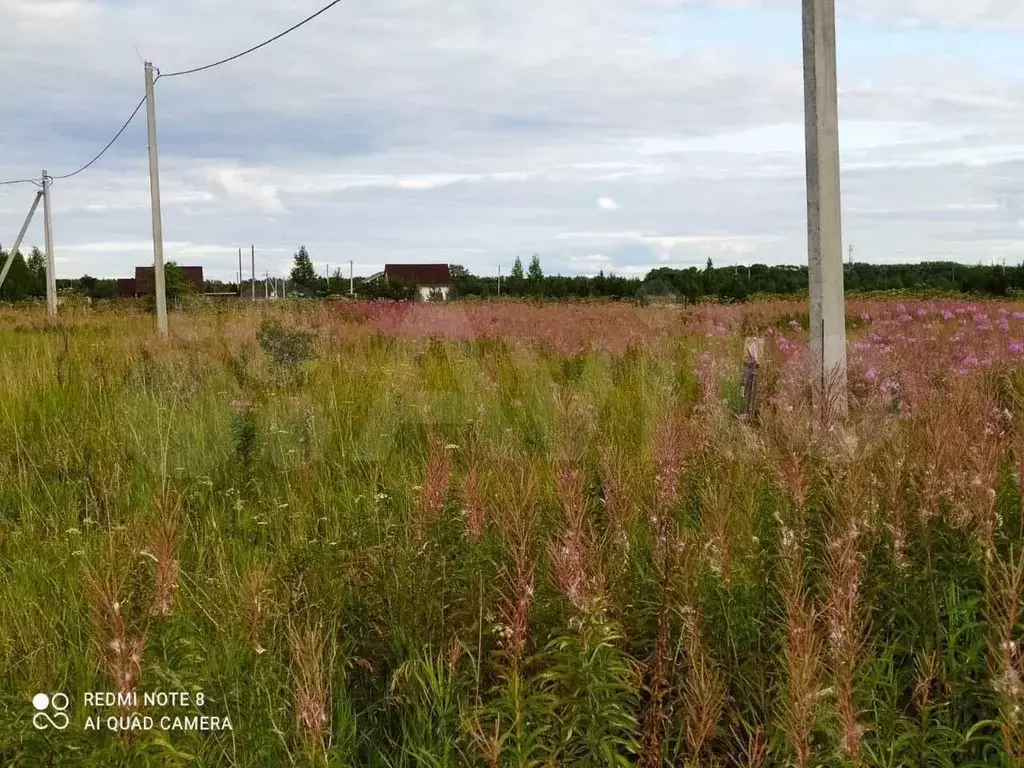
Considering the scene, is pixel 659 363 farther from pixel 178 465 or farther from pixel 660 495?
pixel 660 495

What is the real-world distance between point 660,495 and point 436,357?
24.3 feet

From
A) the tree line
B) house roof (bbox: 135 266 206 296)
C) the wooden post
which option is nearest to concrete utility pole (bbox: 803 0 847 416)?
the wooden post

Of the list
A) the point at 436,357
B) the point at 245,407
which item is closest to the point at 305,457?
the point at 245,407

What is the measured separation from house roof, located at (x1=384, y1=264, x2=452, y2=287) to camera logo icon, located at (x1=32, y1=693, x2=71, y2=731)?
204 feet

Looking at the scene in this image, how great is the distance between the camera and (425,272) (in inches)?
2606

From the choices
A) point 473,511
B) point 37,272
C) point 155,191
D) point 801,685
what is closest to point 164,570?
point 473,511

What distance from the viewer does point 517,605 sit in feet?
6.51

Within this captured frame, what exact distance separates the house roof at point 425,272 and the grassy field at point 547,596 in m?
59.9

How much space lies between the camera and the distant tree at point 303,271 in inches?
2069

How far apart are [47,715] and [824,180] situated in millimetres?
4378

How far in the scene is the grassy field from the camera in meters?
1.89

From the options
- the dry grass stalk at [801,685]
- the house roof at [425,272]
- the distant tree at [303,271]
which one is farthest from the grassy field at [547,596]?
the house roof at [425,272]

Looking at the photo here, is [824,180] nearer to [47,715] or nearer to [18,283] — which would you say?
[47,715]

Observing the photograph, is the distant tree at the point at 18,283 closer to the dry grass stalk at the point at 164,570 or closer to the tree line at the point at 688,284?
the tree line at the point at 688,284
